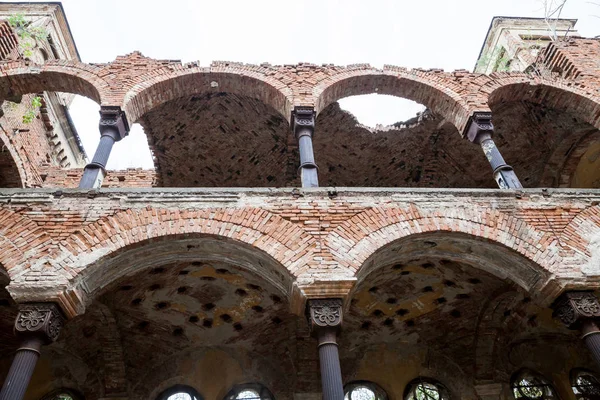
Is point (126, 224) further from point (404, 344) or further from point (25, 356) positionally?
point (404, 344)

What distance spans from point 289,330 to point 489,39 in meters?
15.8

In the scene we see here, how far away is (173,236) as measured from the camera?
6.14 metres

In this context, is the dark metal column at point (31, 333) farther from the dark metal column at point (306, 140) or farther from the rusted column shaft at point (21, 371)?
the dark metal column at point (306, 140)

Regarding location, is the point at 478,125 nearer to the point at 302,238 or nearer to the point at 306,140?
the point at 306,140

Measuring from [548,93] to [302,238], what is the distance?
7.27 metres

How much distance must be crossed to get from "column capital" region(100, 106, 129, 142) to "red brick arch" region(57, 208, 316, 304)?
244 centimetres

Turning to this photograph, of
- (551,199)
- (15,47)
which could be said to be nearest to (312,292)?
(551,199)

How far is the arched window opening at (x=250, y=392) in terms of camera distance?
861 cm

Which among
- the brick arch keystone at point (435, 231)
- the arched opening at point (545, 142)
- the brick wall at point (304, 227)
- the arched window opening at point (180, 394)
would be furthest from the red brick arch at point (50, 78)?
the arched opening at point (545, 142)

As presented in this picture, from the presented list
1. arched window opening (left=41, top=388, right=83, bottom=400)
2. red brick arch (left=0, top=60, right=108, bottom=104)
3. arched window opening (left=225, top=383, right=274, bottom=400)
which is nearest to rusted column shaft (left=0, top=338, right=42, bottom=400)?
arched window opening (left=41, top=388, right=83, bottom=400)

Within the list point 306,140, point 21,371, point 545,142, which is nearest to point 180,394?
point 21,371

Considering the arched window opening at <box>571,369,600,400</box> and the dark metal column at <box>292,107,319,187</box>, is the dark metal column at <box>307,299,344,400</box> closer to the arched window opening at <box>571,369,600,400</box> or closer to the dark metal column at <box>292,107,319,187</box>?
the dark metal column at <box>292,107,319,187</box>

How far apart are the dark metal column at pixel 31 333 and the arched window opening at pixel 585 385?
9.04 meters

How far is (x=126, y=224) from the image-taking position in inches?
243
